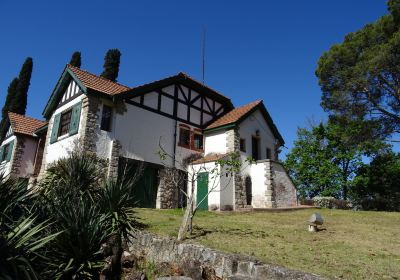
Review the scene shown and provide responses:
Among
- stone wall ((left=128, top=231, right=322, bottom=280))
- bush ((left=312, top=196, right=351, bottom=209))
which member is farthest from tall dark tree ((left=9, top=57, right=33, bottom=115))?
bush ((left=312, top=196, right=351, bottom=209))

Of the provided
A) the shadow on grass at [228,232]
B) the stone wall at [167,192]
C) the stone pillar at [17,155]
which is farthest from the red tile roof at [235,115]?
the stone pillar at [17,155]

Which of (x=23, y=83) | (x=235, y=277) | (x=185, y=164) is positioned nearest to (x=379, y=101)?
(x=185, y=164)

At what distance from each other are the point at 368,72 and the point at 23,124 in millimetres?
25349

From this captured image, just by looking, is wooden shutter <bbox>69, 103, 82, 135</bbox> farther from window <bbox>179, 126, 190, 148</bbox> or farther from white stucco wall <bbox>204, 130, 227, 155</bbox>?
white stucco wall <bbox>204, 130, 227, 155</bbox>

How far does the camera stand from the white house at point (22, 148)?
2350cm

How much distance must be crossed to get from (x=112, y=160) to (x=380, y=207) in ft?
83.0

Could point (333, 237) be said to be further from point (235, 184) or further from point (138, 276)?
point (235, 184)

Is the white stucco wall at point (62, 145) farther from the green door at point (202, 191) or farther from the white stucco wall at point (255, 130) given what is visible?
Answer: the white stucco wall at point (255, 130)

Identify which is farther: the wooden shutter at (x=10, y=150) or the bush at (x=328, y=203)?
the bush at (x=328, y=203)

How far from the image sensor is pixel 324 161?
3206 cm

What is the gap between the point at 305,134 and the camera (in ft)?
114

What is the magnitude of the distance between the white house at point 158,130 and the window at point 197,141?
0.07 meters

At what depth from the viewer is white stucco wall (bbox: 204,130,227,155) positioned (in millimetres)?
20539

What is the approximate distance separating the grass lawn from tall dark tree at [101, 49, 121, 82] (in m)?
21.5
